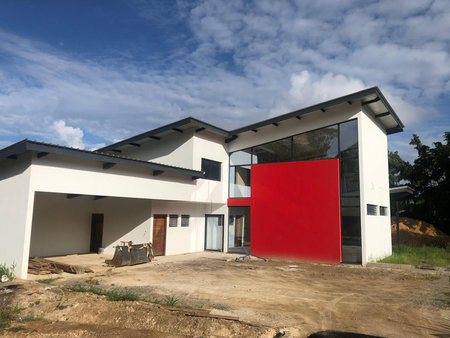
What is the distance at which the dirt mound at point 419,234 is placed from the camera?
20.8 m

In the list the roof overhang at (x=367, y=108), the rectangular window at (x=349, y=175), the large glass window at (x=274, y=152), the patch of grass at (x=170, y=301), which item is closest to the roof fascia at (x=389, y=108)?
the roof overhang at (x=367, y=108)

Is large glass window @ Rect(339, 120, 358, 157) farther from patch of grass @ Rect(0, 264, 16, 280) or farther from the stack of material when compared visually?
patch of grass @ Rect(0, 264, 16, 280)

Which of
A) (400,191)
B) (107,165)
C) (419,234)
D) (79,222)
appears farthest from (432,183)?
(79,222)

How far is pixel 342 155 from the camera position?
1362 centimetres

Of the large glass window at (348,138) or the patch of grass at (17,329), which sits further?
Result: the large glass window at (348,138)

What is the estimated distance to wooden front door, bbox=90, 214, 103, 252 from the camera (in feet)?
52.6

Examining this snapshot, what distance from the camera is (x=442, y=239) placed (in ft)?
68.4

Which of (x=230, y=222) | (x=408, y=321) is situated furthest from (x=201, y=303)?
(x=230, y=222)

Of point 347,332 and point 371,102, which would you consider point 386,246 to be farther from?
point 347,332

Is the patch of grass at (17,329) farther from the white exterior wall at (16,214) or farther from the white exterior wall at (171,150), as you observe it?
the white exterior wall at (171,150)

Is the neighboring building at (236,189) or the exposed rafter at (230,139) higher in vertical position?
the exposed rafter at (230,139)

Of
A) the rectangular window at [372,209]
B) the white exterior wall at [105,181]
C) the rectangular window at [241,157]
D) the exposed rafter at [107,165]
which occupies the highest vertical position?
the rectangular window at [241,157]

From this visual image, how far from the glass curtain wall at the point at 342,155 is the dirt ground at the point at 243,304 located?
1728mm

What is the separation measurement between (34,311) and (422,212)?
2423cm
